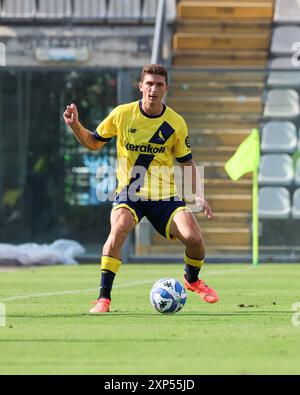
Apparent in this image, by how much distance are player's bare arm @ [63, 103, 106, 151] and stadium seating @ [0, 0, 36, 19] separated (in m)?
12.7

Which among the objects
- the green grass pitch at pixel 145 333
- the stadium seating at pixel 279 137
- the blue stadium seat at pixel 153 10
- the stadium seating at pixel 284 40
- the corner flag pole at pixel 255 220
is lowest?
the green grass pitch at pixel 145 333

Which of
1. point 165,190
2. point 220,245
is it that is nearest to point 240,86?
point 220,245

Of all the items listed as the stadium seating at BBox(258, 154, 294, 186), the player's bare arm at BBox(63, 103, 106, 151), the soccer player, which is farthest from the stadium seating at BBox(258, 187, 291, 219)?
the player's bare arm at BBox(63, 103, 106, 151)

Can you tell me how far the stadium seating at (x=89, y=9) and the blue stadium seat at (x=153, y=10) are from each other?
0.75 m

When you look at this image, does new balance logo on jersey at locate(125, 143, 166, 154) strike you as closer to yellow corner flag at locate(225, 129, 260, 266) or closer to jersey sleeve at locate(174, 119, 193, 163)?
jersey sleeve at locate(174, 119, 193, 163)

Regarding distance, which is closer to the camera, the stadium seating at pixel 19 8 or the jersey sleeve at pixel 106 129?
the jersey sleeve at pixel 106 129

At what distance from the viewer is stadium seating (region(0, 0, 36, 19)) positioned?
73.4 ft

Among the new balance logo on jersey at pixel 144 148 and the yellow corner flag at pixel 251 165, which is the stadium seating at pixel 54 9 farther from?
the new balance logo on jersey at pixel 144 148

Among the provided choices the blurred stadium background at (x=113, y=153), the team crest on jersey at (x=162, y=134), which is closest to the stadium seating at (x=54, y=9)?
the blurred stadium background at (x=113, y=153)

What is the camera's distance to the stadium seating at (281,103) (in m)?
18.1

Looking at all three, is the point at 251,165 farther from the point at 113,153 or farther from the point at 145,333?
the point at 145,333

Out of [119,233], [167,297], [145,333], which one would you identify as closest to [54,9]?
[119,233]

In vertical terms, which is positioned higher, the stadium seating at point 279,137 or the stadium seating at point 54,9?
the stadium seating at point 54,9
